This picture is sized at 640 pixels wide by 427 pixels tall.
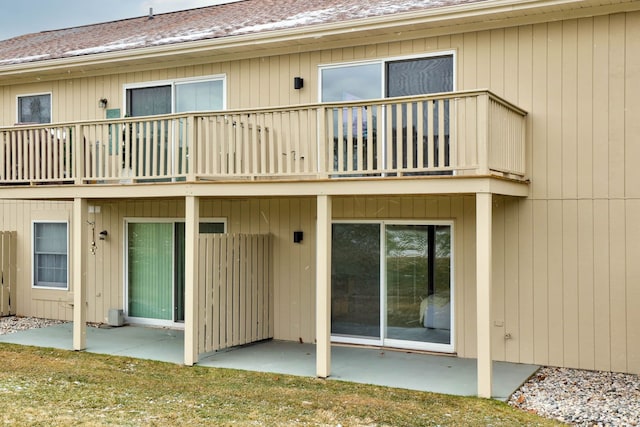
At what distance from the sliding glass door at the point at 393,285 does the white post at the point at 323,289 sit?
161 cm

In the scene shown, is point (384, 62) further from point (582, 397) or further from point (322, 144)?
point (582, 397)

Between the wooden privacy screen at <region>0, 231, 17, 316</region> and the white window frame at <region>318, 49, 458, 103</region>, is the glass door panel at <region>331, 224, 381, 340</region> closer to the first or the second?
the white window frame at <region>318, 49, 458, 103</region>

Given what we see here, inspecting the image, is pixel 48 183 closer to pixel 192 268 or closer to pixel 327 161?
pixel 192 268

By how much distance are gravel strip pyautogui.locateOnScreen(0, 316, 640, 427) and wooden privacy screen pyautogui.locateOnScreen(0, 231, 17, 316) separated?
9885 millimetres

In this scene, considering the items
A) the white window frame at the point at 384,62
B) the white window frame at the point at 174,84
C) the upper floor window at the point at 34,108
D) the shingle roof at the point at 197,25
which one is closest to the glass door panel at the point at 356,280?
the white window frame at the point at 384,62

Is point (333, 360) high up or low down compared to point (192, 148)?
down

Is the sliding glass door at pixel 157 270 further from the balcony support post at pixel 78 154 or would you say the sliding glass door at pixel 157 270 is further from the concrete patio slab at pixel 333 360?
the balcony support post at pixel 78 154

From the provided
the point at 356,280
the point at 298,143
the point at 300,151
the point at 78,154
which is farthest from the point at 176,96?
the point at 356,280

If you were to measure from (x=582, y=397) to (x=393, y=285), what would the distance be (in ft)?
10.0

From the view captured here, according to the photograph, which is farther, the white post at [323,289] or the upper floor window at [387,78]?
the upper floor window at [387,78]

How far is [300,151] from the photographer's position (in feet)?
27.3

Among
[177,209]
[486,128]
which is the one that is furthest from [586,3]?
[177,209]

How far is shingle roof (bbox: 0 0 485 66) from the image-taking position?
962 cm

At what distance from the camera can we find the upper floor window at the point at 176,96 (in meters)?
10.5
